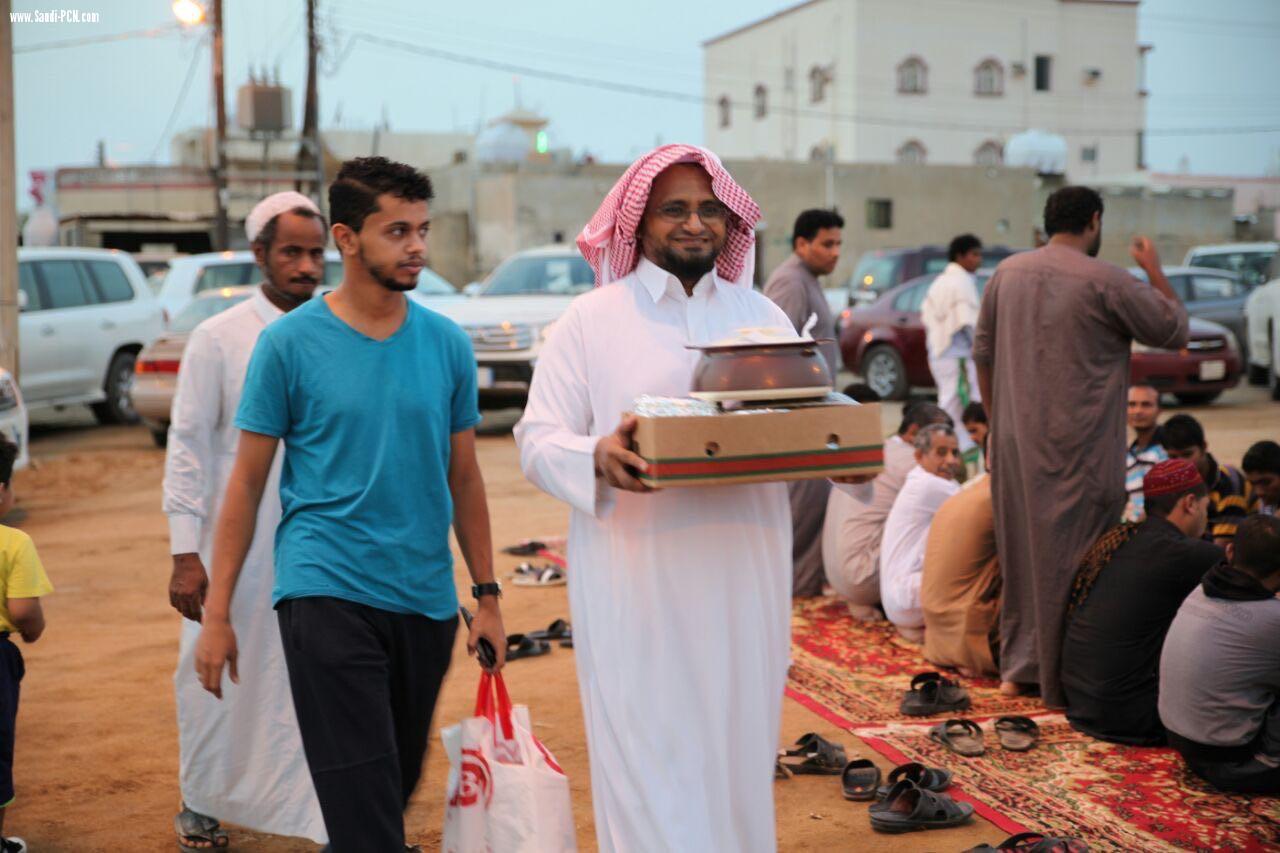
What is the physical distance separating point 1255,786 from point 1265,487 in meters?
2.54

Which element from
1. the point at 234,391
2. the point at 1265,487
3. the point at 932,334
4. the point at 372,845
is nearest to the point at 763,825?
the point at 372,845

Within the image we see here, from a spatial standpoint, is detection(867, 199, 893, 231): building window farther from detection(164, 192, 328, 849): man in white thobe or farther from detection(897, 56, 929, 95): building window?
detection(164, 192, 328, 849): man in white thobe

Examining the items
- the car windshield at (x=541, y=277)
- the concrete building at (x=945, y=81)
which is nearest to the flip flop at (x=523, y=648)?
the car windshield at (x=541, y=277)

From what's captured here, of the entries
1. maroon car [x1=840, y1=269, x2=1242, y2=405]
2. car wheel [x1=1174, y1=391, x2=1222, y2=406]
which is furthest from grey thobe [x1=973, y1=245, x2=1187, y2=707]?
car wheel [x1=1174, y1=391, x2=1222, y2=406]

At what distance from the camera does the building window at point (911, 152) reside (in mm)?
54375

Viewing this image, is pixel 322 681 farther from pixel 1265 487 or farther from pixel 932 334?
pixel 932 334

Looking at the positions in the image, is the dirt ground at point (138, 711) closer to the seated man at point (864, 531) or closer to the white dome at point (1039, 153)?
the seated man at point (864, 531)

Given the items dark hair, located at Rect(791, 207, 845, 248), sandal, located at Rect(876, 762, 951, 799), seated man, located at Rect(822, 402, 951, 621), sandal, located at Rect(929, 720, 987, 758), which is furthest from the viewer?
dark hair, located at Rect(791, 207, 845, 248)

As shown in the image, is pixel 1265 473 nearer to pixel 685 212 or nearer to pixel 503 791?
pixel 685 212

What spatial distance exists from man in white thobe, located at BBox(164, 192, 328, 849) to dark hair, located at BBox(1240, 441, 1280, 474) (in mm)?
4591

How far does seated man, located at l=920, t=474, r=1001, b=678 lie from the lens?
20.3ft

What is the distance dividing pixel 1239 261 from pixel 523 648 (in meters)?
17.9

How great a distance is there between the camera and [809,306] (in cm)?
748

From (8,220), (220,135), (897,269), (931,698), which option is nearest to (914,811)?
(931,698)
